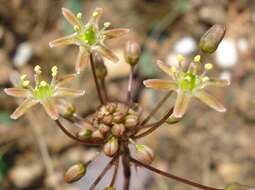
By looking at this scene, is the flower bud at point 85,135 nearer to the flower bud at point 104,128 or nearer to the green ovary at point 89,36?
the flower bud at point 104,128

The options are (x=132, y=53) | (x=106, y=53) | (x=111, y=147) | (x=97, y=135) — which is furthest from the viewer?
(x=132, y=53)

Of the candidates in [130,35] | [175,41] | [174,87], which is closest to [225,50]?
[175,41]

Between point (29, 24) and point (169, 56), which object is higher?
point (29, 24)

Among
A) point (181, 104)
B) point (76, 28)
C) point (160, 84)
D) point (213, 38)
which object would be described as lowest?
point (181, 104)

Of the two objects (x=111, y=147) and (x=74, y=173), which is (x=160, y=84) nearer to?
(x=111, y=147)

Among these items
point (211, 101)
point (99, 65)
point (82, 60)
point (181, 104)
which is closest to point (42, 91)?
point (82, 60)

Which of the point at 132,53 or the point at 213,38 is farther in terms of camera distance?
the point at 132,53

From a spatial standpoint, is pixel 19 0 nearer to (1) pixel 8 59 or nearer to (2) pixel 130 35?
(1) pixel 8 59
